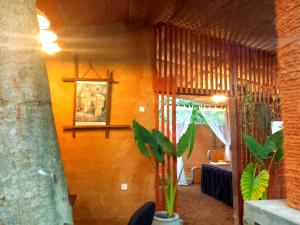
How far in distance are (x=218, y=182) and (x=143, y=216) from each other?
4.51 m

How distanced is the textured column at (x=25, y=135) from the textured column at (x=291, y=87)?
22.6 inches

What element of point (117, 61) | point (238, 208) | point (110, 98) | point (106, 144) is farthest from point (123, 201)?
point (117, 61)

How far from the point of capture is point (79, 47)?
13.1ft

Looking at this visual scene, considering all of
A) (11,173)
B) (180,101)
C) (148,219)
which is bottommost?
(148,219)

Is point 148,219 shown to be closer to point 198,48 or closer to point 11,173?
point 11,173

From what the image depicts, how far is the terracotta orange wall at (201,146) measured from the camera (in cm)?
800

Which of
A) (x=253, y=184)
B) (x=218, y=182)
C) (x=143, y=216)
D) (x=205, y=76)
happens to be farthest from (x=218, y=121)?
(x=143, y=216)

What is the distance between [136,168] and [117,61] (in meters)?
1.59

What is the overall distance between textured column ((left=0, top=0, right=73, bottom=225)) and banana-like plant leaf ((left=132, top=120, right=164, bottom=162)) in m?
3.11

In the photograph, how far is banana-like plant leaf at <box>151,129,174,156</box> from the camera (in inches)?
149

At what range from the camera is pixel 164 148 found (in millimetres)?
3857

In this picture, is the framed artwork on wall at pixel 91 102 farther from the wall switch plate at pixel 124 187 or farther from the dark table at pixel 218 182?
the dark table at pixel 218 182

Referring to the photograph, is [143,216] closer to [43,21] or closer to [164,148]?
[43,21]

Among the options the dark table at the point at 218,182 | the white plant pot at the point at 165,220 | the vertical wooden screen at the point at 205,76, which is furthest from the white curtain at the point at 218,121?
the white plant pot at the point at 165,220
